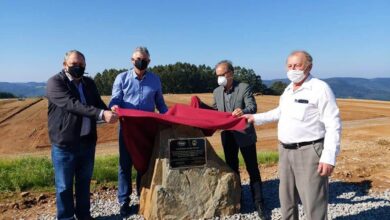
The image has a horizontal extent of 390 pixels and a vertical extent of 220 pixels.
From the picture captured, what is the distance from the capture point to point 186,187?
6566mm

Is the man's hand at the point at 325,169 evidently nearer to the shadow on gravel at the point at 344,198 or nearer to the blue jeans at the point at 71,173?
the shadow on gravel at the point at 344,198

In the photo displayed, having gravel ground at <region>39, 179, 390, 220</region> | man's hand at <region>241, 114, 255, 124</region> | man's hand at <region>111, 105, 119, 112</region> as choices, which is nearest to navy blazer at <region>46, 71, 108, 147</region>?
man's hand at <region>111, 105, 119, 112</region>

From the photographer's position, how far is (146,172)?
6973 millimetres

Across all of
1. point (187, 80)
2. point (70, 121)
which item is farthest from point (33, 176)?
point (187, 80)

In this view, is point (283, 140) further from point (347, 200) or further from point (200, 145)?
point (347, 200)

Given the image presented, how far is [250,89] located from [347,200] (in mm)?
3027

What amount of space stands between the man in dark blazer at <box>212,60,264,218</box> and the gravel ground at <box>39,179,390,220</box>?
54 centimetres

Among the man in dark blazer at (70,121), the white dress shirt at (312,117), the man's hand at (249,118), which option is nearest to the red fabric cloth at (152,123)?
the man's hand at (249,118)

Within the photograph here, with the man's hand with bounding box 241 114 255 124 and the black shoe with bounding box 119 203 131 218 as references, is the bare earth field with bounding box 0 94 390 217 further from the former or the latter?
the black shoe with bounding box 119 203 131 218

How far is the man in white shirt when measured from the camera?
4629 mm

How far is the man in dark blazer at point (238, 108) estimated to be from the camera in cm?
656

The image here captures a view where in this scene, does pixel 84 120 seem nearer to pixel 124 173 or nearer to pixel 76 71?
pixel 76 71

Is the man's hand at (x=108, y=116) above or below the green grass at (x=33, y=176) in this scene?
above

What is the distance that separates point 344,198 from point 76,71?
216 inches
